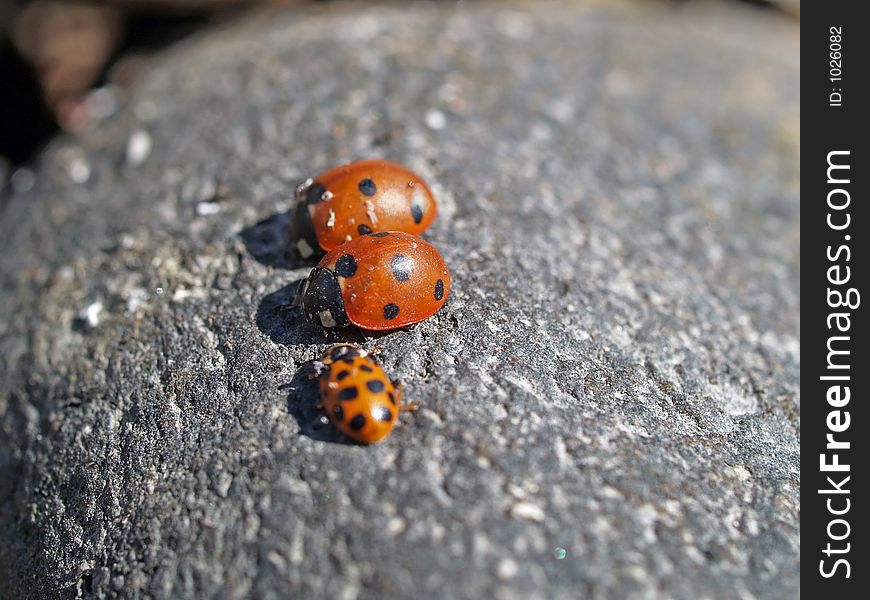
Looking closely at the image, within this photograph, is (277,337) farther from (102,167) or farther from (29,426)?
(102,167)

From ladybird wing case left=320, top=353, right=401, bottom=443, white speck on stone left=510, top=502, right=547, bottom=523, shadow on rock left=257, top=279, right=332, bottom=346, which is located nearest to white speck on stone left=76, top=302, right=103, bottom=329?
shadow on rock left=257, top=279, right=332, bottom=346

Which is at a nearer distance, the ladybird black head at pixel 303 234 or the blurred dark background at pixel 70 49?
the ladybird black head at pixel 303 234

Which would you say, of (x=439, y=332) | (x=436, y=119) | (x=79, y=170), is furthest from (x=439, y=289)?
(x=79, y=170)

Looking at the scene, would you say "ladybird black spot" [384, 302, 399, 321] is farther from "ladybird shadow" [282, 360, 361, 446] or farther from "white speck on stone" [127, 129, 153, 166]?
"white speck on stone" [127, 129, 153, 166]

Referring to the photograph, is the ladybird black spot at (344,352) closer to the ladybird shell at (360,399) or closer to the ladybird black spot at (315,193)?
the ladybird shell at (360,399)

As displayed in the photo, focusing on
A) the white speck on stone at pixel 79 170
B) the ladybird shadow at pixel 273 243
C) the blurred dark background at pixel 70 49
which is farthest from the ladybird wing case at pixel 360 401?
the blurred dark background at pixel 70 49
